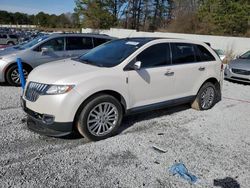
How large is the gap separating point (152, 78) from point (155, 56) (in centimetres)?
45

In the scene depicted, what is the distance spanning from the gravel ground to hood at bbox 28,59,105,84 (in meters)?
0.96

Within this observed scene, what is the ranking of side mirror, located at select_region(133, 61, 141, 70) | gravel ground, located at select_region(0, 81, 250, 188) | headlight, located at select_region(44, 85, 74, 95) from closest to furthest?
gravel ground, located at select_region(0, 81, 250, 188)
headlight, located at select_region(44, 85, 74, 95)
side mirror, located at select_region(133, 61, 141, 70)

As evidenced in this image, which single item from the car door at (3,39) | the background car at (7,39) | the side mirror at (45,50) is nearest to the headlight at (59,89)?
the side mirror at (45,50)

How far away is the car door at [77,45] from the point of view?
8.35 metres

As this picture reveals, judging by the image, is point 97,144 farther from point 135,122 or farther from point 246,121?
point 246,121

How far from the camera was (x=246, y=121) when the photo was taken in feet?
18.1

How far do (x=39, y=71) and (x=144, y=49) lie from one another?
183 cm

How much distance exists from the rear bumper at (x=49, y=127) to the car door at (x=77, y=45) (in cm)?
440

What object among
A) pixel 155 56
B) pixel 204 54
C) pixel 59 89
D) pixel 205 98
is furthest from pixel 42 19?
pixel 59 89

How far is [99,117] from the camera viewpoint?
4.18 m

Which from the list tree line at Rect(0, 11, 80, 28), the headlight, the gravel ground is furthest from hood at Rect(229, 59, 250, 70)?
tree line at Rect(0, 11, 80, 28)

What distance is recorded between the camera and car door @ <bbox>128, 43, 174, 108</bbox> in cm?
454

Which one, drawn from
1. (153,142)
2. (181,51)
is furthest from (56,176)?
(181,51)

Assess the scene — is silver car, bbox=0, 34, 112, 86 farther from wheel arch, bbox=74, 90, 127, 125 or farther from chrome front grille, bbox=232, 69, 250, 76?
chrome front grille, bbox=232, 69, 250, 76
